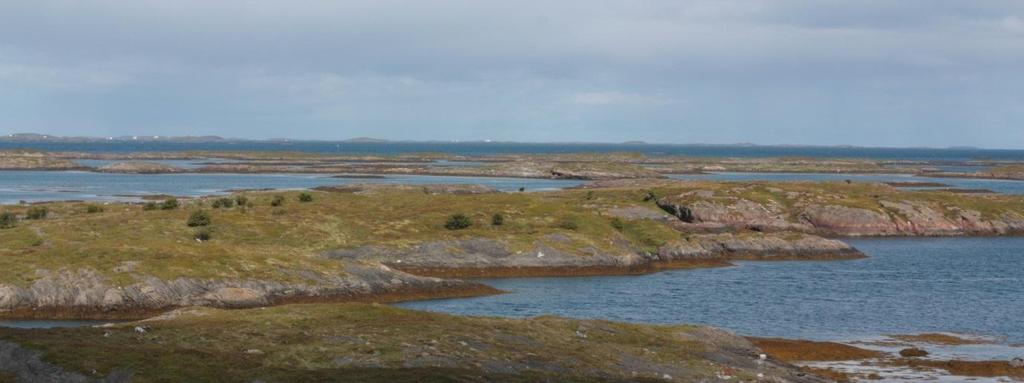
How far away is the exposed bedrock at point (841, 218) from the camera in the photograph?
14988 cm

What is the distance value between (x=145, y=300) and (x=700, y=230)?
8244 cm

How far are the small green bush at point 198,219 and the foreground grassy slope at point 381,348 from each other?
162ft

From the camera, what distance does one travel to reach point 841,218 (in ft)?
497

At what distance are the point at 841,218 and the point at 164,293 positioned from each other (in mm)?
99232

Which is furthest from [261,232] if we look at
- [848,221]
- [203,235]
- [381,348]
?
[848,221]

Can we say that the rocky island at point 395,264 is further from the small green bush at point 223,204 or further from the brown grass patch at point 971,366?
the brown grass patch at point 971,366

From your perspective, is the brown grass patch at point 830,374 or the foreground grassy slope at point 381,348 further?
the brown grass patch at point 830,374

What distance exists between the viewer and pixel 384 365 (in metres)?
47.6

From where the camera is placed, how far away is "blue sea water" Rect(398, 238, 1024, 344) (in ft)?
250

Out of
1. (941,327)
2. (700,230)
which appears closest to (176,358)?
(941,327)

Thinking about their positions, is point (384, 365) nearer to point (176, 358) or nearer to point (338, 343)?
point (338, 343)

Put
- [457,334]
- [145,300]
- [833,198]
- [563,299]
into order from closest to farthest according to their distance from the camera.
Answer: [457,334] → [145,300] → [563,299] → [833,198]

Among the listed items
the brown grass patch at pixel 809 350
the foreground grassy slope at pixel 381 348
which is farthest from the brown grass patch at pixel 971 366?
the foreground grassy slope at pixel 381 348

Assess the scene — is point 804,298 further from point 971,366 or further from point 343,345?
point 343,345
